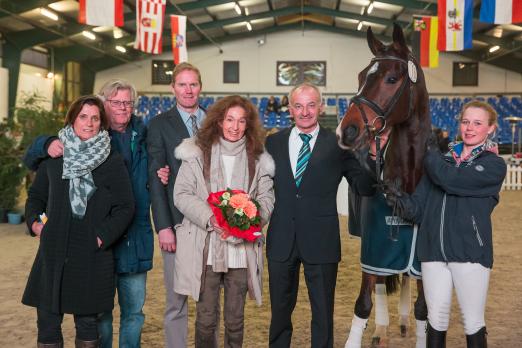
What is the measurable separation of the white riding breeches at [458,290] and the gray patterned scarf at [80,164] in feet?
5.37

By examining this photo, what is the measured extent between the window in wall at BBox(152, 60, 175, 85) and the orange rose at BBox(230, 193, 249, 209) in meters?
19.6

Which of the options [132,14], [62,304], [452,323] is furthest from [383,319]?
[132,14]

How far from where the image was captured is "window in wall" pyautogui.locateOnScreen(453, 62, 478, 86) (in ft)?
68.3

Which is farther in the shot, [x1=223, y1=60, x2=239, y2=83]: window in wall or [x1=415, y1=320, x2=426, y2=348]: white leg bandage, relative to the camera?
[x1=223, y1=60, x2=239, y2=83]: window in wall

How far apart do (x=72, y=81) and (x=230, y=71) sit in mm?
5850

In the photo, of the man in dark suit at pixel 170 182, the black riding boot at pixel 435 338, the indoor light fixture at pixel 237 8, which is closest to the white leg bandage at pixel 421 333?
the black riding boot at pixel 435 338

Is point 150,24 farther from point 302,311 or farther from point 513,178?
point 513,178

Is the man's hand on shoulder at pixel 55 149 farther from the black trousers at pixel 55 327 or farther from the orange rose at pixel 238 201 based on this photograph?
the orange rose at pixel 238 201

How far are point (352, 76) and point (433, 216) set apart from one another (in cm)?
1915

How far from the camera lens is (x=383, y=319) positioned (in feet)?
12.5

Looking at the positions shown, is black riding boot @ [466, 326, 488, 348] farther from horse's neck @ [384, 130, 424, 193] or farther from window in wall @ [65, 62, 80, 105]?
window in wall @ [65, 62, 80, 105]

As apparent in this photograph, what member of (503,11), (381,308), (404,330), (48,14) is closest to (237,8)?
(48,14)

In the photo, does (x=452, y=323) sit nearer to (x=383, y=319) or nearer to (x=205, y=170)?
(x=383, y=319)

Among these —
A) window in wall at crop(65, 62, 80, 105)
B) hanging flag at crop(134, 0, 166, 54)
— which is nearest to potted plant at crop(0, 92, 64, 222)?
hanging flag at crop(134, 0, 166, 54)
